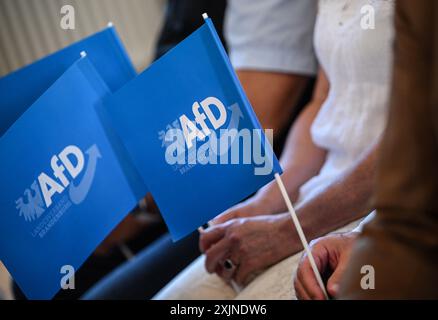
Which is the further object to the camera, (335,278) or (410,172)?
(335,278)

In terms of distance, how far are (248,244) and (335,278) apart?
26cm

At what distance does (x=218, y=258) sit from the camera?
939 millimetres

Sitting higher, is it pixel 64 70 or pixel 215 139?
pixel 64 70

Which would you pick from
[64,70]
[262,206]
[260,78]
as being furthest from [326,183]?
[64,70]

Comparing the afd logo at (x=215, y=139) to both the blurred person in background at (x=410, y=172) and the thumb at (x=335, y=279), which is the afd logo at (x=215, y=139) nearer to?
the thumb at (x=335, y=279)

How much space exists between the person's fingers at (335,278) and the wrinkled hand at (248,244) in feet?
0.61

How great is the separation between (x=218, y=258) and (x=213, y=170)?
0.21 meters

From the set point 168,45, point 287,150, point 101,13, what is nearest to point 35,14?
point 101,13

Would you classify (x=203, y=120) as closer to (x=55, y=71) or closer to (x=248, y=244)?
(x=248, y=244)

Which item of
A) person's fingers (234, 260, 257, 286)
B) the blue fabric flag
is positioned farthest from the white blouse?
the blue fabric flag

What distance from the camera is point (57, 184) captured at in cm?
85

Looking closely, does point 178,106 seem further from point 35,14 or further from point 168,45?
point 35,14

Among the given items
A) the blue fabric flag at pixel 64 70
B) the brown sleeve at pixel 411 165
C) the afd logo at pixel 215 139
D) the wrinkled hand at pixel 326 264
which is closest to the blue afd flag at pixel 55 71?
the blue fabric flag at pixel 64 70

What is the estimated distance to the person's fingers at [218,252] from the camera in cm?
94
